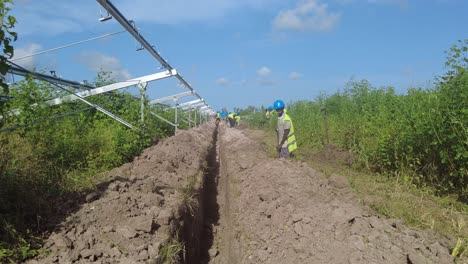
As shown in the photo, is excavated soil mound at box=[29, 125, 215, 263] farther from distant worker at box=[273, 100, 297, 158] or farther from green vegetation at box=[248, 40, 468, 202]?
green vegetation at box=[248, 40, 468, 202]

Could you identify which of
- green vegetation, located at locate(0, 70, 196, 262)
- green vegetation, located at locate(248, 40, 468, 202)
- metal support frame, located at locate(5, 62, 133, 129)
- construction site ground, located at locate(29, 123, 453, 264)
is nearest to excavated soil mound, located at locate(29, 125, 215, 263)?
construction site ground, located at locate(29, 123, 453, 264)

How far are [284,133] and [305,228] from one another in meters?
3.74

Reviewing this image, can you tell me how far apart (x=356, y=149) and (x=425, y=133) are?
420 cm

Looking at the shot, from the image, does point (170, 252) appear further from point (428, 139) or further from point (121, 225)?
point (428, 139)

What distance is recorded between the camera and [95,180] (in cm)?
667

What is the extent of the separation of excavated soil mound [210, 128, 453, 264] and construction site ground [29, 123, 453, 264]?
0.01 m

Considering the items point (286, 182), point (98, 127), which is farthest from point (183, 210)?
point (98, 127)

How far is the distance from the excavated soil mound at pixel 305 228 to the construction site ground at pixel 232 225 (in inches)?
0.6

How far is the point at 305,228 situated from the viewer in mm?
5883

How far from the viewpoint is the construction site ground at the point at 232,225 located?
14.6 ft

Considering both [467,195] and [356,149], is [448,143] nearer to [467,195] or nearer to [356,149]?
[467,195]

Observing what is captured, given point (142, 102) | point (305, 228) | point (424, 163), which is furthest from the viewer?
point (142, 102)

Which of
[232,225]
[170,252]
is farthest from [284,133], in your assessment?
[170,252]

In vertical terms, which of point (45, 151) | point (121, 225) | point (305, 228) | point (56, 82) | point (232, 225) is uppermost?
point (56, 82)
